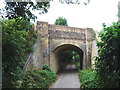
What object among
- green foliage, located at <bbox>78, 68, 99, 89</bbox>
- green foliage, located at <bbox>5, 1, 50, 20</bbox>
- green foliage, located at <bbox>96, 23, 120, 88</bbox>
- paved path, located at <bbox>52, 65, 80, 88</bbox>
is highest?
green foliage, located at <bbox>5, 1, 50, 20</bbox>

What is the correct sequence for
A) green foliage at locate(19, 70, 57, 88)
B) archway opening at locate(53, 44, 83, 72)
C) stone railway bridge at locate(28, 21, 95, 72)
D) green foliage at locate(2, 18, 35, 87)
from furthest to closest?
archway opening at locate(53, 44, 83, 72)
stone railway bridge at locate(28, 21, 95, 72)
green foliage at locate(19, 70, 57, 88)
green foliage at locate(2, 18, 35, 87)

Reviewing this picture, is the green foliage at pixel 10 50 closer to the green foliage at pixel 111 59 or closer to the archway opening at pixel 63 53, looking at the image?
the green foliage at pixel 111 59

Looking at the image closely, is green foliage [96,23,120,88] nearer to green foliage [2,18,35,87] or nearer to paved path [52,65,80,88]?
green foliage [2,18,35,87]

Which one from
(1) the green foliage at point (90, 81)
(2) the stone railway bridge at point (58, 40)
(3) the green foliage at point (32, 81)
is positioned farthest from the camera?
(2) the stone railway bridge at point (58, 40)

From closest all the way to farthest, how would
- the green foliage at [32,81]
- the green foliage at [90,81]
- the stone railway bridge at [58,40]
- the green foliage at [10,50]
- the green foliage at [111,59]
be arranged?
the green foliage at [111,59] < the green foliage at [10,50] < the green foliage at [90,81] < the green foliage at [32,81] < the stone railway bridge at [58,40]

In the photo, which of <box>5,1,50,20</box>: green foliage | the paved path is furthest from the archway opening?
<box>5,1,50,20</box>: green foliage

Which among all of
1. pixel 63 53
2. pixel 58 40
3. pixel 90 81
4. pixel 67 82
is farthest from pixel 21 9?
pixel 63 53

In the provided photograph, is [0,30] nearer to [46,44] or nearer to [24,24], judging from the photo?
[24,24]

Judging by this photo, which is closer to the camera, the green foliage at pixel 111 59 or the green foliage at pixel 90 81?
the green foliage at pixel 111 59

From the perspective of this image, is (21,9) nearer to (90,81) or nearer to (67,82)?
(90,81)

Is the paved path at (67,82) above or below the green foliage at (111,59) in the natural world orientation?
below

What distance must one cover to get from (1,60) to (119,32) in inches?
119

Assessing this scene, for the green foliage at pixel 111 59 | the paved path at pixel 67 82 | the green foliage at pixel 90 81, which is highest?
the green foliage at pixel 111 59

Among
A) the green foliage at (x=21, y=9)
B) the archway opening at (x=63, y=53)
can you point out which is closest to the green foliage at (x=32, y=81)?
the green foliage at (x=21, y=9)
